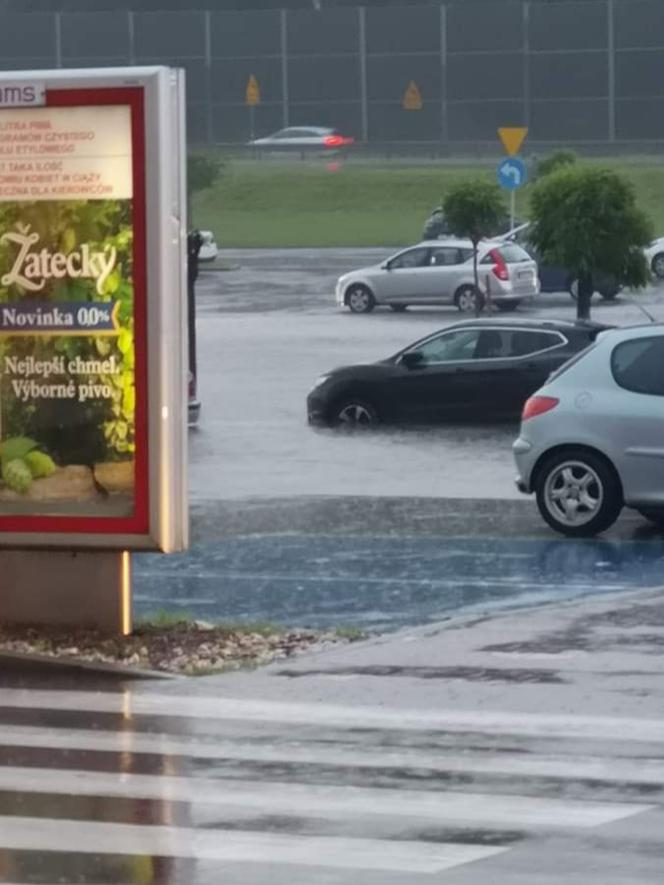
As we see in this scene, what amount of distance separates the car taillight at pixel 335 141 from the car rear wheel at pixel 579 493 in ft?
192

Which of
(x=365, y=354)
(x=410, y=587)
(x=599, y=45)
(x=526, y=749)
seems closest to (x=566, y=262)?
(x=365, y=354)

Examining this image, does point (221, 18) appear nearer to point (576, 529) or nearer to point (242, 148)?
point (242, 148)

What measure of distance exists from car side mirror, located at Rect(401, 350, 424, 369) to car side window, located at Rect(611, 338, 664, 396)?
9.78m

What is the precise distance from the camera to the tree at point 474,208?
129ft

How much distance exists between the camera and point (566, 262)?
33781mm

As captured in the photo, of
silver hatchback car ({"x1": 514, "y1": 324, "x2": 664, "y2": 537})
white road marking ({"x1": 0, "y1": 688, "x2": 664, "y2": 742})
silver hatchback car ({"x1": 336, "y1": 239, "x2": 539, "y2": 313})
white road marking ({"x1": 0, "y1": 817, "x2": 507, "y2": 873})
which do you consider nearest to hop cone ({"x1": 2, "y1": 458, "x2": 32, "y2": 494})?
white road marking ({"x1": 0, "y1": 688, "x2": 664, "y2": 742})

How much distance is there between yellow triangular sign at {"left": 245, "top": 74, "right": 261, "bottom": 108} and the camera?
261 feet

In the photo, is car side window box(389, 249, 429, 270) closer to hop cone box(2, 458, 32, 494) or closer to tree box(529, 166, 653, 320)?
tree box(529, 166, 653, 320)

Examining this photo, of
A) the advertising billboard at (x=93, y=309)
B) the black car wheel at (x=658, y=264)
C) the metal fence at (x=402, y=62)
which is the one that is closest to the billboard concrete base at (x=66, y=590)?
the advertising billboard at (x=93, y=309)

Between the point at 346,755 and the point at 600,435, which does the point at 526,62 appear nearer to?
the point at 600,435

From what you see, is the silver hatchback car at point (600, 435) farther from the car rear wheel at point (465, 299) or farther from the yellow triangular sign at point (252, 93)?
the yellow triangular sign at point (252, 93)

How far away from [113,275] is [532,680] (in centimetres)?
318

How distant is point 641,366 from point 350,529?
2718 millimetres

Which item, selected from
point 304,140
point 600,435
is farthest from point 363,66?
point 600,435
